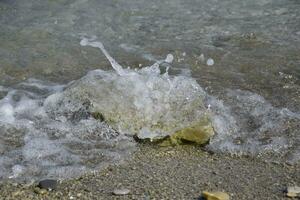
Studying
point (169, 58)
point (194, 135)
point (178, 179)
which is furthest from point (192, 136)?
point (169, 58)

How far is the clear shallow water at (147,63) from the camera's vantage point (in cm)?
450

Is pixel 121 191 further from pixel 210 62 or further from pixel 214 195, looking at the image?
pixel 210 62

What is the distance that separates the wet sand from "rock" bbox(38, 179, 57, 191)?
1.8 inches

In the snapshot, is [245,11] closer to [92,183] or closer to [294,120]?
[294,120]

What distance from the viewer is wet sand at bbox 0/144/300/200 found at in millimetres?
3619

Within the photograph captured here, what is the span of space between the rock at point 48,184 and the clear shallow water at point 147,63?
0.48ft

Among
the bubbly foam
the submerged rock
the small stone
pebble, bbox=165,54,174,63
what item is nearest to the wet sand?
the small stone

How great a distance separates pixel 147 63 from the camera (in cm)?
675

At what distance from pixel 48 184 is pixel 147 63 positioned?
3273 millimetres

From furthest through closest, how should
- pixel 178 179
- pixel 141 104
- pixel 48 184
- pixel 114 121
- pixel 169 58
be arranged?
1. pixel 169 58
2. pixel 141 104
3. pixel 114 121
4. pixel 178 179
5. pixel 48 184

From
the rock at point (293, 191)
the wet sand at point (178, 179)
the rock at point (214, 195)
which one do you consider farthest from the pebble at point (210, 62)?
the rock at point (214, 195)

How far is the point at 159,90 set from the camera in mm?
5277

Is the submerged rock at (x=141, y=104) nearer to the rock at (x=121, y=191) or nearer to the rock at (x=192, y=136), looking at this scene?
the rock at (x=192, y=136)

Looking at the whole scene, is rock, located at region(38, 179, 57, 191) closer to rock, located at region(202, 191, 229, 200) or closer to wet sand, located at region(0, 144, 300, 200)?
wet sand, located at region(0, 144, 300, 200)
